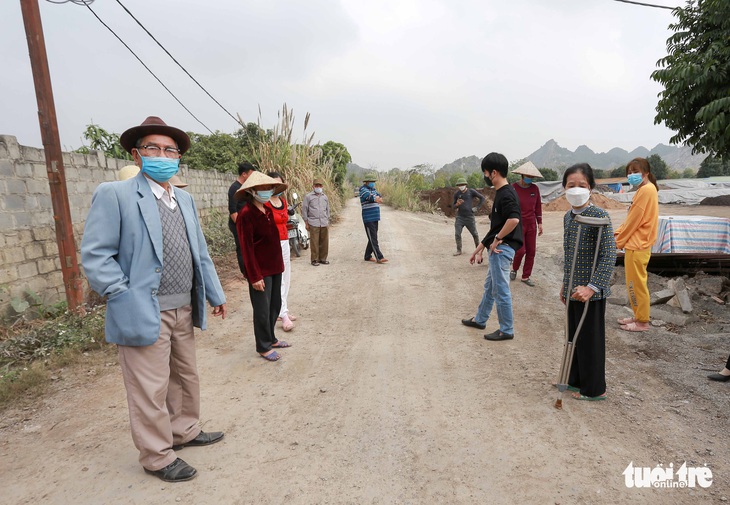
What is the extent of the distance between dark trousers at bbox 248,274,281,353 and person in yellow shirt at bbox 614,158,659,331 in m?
3.63

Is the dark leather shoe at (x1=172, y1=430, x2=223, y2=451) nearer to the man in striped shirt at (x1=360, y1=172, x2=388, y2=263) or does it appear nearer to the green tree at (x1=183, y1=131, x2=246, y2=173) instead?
the man in striped shirt at (x1=360, y1=172, x2=388, y2=263)

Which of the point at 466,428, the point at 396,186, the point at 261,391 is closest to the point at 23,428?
the point at 261,391

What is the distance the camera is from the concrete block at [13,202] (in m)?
4.88

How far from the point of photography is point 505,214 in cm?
421

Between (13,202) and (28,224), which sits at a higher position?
(13,202)

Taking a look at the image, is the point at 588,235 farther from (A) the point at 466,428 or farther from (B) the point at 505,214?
(A) the point at 466,428

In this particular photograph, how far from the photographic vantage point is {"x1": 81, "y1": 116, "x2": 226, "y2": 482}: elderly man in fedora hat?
212 centimetres

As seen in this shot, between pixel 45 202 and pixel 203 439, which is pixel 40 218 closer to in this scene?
pixel 45 202

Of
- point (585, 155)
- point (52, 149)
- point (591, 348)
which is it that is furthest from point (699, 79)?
point (585, 155)

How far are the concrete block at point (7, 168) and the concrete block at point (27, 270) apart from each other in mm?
1076

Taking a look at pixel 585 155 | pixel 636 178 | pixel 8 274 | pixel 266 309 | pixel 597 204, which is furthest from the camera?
pixel 585 155

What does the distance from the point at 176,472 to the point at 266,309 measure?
68.8 inches

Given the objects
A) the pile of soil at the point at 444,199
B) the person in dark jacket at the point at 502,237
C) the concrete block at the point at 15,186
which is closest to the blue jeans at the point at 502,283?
the person in dark jacket at the point at 502,237

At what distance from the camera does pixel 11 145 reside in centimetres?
501
